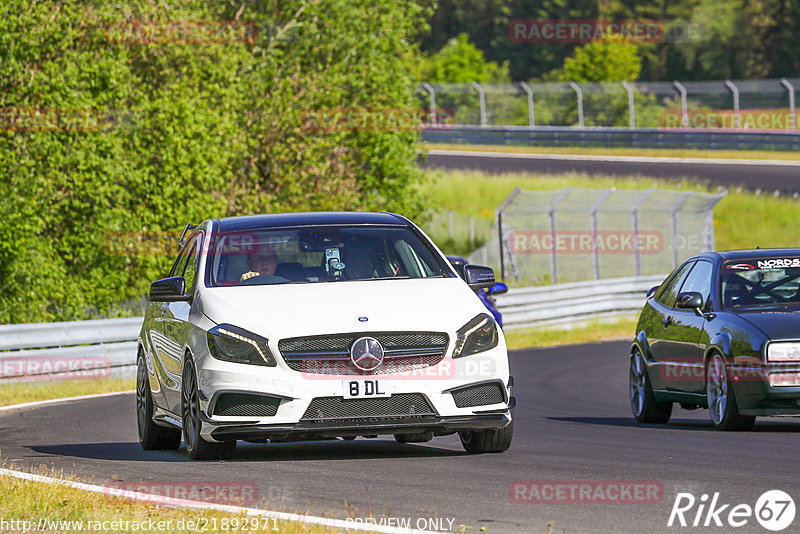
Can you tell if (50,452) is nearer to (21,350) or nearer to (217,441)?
(217,441)

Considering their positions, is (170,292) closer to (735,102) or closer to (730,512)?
(730,512)

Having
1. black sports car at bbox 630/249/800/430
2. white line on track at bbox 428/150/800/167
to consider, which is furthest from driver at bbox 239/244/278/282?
white line on track at bbox 428/150/800/167

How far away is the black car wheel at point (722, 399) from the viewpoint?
1181cm

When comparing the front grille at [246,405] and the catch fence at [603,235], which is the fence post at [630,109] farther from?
the front grille at [246,405]

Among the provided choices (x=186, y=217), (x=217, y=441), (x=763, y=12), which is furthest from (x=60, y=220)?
(x=763, y=12)

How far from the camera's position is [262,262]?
402 inches

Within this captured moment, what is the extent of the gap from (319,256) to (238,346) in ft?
4.20

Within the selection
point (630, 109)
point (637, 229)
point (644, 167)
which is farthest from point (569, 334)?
point (630, 109)

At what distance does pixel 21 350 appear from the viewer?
20156 mm

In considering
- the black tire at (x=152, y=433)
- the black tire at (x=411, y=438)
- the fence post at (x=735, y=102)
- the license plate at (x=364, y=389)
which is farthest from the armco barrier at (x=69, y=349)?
the fence post at (x=735, y=102)

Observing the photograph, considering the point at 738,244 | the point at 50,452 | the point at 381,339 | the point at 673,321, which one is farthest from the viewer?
the point at 738,244

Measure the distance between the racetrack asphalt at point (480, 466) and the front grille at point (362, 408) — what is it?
0.33m

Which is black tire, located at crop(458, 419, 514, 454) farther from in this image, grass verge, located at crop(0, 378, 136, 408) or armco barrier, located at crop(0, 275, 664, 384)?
armco barrier, located at crop(0, 275, 664, 384)

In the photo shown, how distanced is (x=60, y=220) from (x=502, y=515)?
1991cm
